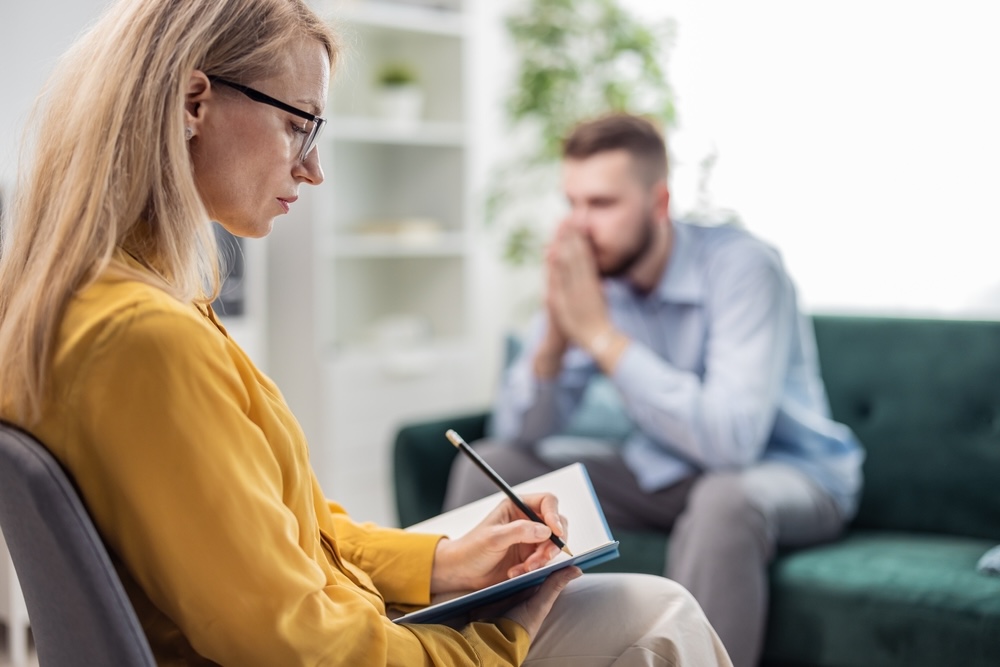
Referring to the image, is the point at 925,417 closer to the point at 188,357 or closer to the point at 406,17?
the point at 188,357

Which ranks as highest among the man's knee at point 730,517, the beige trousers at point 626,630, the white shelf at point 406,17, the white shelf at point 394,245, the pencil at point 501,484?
the white shelf at point 406,17

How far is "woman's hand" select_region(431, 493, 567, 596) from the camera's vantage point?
1204 millimetres

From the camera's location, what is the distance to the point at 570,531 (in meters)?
1.28

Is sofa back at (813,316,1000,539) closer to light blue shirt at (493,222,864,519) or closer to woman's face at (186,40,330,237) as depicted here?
light blue shirt at (493,222,864,519)

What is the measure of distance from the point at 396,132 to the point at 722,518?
195 centimetres

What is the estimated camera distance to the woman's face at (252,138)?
3.38 feet

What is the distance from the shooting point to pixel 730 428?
7.05 ft

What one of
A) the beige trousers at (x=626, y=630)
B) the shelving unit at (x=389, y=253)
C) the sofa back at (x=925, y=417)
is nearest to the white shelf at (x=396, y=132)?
the shelving unit at (x=389, y=253)

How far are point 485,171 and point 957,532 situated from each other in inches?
84.7

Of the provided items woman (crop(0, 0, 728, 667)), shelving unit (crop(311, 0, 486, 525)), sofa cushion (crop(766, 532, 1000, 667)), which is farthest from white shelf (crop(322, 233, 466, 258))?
woman (crop(0, 0, 728, 667))

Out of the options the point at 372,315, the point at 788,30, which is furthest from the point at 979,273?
the point at 372,315

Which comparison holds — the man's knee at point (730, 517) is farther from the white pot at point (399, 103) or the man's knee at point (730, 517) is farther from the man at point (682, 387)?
the white pot at point (399, 103)

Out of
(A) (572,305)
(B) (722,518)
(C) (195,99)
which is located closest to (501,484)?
(C) (195,99)

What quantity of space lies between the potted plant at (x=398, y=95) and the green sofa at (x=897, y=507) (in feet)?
4.23
